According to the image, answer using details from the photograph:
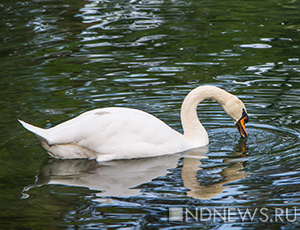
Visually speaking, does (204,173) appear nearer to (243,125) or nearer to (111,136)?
(111,136)

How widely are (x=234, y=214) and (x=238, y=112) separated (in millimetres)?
2760

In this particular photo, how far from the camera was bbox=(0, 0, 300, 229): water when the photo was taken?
594 centimetres

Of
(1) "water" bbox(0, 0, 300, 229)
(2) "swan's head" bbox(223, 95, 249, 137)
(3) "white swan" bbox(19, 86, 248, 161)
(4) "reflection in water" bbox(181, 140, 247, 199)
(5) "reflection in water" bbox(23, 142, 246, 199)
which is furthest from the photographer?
(2) "swan's head" bbox(223, 95, 249, 137)

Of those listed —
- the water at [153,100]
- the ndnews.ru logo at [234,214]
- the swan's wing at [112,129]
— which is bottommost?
the water at [153,100]

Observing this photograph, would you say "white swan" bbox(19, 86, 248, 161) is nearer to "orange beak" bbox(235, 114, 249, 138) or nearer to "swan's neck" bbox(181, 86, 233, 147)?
"swan's neck" bbox(181, 86, 233, 147)

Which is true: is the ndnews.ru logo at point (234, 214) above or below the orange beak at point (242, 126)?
above

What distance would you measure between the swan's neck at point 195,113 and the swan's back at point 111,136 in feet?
1.57

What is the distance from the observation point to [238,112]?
26.9 feet

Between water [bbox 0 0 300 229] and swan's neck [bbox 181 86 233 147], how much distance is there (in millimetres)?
202

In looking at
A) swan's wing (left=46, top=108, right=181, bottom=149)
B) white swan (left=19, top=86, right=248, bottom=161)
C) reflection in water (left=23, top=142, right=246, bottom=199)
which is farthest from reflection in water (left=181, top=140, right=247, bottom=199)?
swan's wing (left=46, top=108, right=181, bottom=149)

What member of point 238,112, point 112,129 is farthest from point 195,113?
point 112,129

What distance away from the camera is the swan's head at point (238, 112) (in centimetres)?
817

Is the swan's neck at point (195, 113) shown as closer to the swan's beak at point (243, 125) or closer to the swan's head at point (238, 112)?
the swan's head at point (238, 112)

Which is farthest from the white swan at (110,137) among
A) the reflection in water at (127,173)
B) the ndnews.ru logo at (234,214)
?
the ndnews.ru logo at (234,214)
